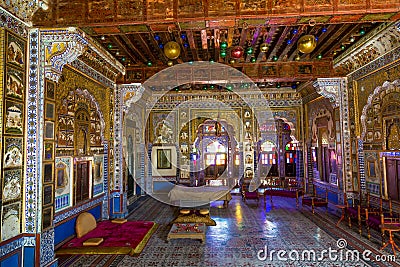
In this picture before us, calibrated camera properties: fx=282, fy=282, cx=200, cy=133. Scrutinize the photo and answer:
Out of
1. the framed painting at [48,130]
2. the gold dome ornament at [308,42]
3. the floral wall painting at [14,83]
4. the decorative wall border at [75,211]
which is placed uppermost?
the gold dome ornament at [308,42]

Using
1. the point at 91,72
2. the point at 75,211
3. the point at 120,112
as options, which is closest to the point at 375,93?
the point at 120,112

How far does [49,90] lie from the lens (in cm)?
496

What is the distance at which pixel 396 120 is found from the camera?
6.52m

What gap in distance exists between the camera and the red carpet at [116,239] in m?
5.31

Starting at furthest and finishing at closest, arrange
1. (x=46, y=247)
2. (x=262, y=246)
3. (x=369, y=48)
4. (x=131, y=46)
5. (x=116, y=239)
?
1. (x=131, y=46)
2. (x=369, y=48)
3. (x=262, y=246)
4. (x=116, y=239)
5. (x=46, y=247)

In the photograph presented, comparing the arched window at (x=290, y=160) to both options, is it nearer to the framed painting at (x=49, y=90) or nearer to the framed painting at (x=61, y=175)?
the framed painting at (x=61, y=175)

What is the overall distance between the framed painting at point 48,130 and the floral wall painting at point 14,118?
0.37 meters

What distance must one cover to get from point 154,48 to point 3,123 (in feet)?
14.0

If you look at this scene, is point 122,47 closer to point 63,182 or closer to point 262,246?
point 63,182

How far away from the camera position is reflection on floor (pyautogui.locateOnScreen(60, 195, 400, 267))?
207 inches

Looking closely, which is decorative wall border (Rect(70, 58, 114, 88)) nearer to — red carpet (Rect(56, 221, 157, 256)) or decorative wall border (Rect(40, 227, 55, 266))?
decorative wall border (Rect(40, 227, 55, 266))

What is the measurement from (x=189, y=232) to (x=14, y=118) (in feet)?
13.1

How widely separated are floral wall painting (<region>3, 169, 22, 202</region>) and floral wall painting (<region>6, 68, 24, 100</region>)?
1190 mm

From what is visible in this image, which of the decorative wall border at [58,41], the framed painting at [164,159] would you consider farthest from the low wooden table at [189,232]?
the framed painting at [164,159]
